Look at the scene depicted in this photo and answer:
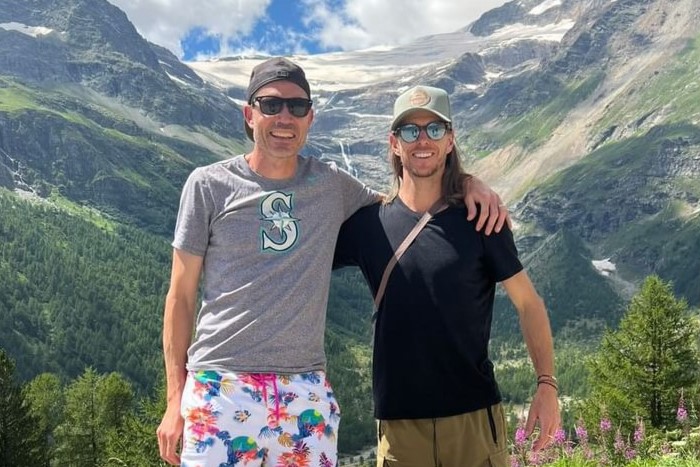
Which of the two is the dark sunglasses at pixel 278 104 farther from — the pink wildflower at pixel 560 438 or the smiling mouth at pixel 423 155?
the pink wildflower at pixel 560 438

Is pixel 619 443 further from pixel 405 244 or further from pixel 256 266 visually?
pixel 256 266

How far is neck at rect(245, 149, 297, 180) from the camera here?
5879 millimetres

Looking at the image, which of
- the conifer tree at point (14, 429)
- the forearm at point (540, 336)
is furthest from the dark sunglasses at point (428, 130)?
the conifer tree at point (14, 429)

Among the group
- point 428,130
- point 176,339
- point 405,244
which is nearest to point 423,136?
point 428,130

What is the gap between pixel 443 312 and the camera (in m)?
5.78

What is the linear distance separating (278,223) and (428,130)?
1695mm

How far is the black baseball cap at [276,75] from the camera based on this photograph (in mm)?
5895

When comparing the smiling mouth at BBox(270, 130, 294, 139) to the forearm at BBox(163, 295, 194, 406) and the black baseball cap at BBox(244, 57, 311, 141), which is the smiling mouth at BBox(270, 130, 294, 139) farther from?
the forearm at BBox(163, 295, 194, 406)

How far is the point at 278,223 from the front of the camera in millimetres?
5637

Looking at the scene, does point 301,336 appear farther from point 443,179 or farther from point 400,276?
point 443,179

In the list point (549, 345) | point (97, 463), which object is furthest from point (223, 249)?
point (97, 463)

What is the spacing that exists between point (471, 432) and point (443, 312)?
3.72 feet

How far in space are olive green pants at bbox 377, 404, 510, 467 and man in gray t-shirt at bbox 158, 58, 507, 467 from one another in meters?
0.68

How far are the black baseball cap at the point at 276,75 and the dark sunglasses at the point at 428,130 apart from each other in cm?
97
